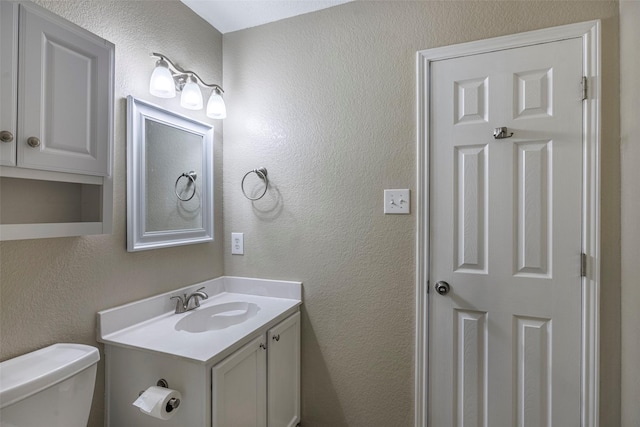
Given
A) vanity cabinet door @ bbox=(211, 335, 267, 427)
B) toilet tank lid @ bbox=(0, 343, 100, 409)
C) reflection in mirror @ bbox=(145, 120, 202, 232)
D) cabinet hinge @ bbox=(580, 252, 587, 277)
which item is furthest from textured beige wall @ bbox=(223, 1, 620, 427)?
toilet tank lid @ bbox=(0, 343, 100, 409)

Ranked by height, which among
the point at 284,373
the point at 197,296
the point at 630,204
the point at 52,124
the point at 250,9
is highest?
the point at 250,9

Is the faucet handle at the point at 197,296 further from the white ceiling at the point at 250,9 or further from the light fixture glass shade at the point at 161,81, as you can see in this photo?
the white ceiling at the point at 250,9

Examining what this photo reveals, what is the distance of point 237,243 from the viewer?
76.3 inches

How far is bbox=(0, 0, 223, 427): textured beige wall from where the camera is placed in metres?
1.06

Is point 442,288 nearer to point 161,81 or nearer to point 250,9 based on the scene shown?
point 161,81

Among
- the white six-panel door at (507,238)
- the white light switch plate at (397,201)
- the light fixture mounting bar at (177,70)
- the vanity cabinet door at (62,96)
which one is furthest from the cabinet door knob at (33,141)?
Result: the white six-panel door at (507,238)

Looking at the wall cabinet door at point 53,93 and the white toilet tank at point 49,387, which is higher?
the wall cabinet door at point 53,93

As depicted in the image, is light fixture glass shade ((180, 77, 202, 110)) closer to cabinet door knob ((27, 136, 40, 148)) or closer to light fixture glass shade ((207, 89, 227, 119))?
light fixture glass shade ((207, 89, 227, 119))

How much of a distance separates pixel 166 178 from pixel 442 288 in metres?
1.43

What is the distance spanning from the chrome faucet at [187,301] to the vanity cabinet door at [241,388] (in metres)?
0.45

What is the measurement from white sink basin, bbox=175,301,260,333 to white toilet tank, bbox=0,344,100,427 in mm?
482

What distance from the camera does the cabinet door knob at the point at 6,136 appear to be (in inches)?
33.8

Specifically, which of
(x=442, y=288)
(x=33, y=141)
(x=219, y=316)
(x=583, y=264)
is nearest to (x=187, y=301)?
(x=219, y=316)

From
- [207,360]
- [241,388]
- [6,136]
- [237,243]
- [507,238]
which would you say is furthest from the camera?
[237,243]
